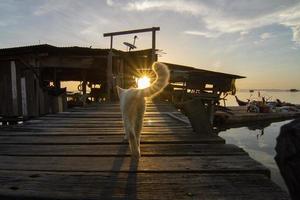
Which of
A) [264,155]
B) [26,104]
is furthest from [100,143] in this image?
[264,155]

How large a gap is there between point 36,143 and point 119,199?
2.91 m

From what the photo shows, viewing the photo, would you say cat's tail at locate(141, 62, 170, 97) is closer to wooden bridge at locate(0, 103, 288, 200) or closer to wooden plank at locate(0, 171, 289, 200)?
wooden bridge at locate(0, 103, 288, 200)

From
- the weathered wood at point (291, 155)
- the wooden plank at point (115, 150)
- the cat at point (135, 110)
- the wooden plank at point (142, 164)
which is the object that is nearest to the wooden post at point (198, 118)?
the wooden plank at point (115, 150)

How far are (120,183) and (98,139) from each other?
2478 mm

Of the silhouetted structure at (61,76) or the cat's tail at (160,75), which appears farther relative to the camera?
the silhouetted structure at (61,76)

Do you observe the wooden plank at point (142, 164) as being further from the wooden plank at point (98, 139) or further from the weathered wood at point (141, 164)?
the wooden plank at point (98, 139)

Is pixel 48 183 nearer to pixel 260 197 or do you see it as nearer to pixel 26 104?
pixel 260 197

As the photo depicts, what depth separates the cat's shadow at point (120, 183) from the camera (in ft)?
7.48

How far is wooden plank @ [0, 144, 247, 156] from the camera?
3.75m

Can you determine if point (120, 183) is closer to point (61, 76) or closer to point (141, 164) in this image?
point (141, 164)

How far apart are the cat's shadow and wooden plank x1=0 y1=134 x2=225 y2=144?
1462 millimetres

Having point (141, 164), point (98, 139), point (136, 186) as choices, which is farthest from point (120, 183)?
point (98, 139)

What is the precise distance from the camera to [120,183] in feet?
8.37

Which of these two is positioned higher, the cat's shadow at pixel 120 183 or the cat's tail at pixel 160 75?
the cat's tail at pixel 160 75
